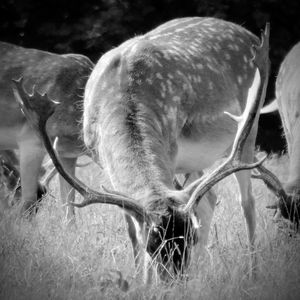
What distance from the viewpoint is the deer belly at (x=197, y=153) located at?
18.1 feet

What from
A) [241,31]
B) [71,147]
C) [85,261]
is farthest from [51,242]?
[241,31]

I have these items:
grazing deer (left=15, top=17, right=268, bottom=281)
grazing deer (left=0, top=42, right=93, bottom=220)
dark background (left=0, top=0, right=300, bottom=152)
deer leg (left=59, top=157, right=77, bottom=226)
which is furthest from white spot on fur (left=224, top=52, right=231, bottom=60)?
dark background (left=0, top=0, right=300, bottom=152)

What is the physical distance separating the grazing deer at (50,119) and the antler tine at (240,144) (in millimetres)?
2058

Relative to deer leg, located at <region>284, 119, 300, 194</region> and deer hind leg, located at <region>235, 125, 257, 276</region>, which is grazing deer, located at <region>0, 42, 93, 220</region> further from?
deer leg, located at <region>284, 119, 300, 194</region>

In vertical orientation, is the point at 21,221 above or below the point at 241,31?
below

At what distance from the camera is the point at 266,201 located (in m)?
7.05

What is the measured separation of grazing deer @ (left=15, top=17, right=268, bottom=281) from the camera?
4281 millimetres

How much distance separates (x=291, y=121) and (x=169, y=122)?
5.53 feet

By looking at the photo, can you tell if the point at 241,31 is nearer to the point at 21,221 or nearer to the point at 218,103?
the point at 218,103

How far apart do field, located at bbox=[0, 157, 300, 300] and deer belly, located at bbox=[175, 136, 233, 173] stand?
1.66 ft

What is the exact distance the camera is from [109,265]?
486 cm

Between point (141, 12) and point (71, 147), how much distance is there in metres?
4.11

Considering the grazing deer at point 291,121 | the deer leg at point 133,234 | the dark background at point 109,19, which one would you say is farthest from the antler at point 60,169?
the dark background at point 109,19

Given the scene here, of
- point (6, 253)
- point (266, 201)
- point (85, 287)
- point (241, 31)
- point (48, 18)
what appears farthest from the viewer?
point (48, 18)
